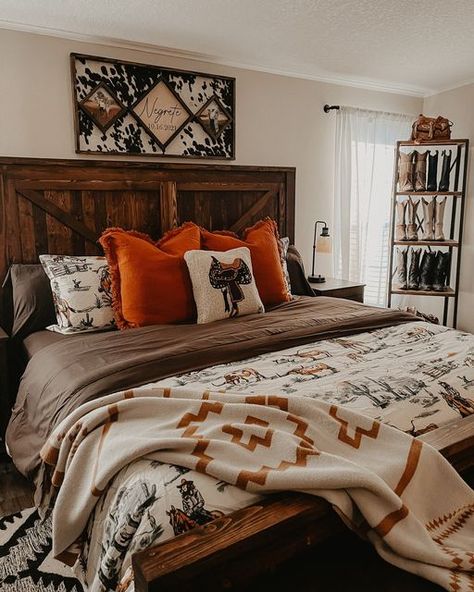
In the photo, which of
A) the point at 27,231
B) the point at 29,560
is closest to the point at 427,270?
the point at 27,231

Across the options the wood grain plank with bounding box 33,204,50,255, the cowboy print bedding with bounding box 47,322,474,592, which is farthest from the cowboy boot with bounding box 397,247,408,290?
the wood grain plank with bounding box 33,204,50,255

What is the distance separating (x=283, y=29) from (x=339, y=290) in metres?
1.72

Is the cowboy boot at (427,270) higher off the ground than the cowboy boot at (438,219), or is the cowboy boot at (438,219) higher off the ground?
the cowboy boot at (438,219)

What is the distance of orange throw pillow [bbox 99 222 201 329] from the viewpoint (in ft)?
7.93

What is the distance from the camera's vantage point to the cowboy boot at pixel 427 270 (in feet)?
12.8

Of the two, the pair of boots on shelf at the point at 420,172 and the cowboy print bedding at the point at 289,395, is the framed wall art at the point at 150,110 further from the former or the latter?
the cowboy print bedding at the point at 289,395

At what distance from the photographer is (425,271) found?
3930 millimetres

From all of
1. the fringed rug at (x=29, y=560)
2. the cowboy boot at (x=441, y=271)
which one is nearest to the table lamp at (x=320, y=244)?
the cowboy boot at (x=441, y=271)

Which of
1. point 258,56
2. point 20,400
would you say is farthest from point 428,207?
point 20,400

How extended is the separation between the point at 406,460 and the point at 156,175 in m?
2.42

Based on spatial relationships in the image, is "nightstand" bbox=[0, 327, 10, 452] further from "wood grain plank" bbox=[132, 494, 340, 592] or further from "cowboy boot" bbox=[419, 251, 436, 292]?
"cowboy boot" bbox=[419, 251, 436, 292]

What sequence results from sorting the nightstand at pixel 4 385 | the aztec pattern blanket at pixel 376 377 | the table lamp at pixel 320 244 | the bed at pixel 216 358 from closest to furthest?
the bed at pixel 216 358, the aztec pattern blanket at pixel 376 377, the nightstand at pixel 4 385, the table lamp at pixel 320 244

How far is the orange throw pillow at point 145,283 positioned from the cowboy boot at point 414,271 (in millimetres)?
2220

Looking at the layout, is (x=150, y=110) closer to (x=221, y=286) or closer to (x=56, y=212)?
(x=56, y=212)
